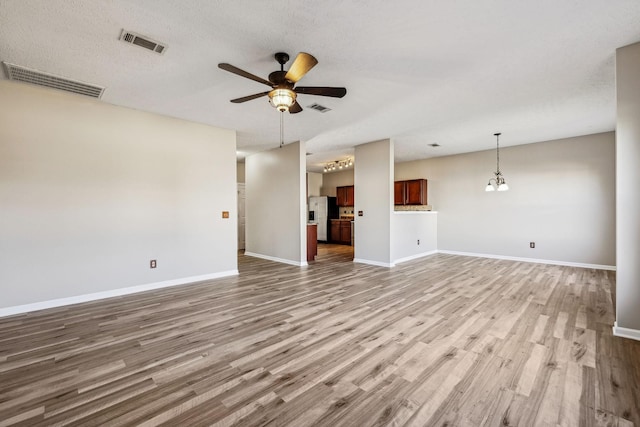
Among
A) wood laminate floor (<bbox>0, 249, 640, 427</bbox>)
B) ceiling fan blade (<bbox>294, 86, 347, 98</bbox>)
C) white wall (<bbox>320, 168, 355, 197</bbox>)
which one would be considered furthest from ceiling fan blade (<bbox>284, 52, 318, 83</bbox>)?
white wall (<bbox>320, 168, 355, 197</bbox>)

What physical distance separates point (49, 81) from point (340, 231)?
8.08m

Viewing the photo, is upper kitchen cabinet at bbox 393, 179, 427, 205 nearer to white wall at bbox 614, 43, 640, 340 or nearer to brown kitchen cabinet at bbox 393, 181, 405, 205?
brown kitchen cabinet at bbox 393, 181, 405, 205

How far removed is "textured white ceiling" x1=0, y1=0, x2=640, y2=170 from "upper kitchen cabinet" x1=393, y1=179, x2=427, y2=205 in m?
3.35

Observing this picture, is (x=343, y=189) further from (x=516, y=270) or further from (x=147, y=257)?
(x=147, y=257)

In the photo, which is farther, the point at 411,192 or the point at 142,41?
the point at 411,192

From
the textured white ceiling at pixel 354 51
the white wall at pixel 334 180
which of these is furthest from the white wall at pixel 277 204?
the white wall at pixel 334 180

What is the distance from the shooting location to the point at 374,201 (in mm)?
6094

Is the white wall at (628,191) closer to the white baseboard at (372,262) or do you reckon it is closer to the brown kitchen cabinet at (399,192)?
the white baseboard at (372,262)

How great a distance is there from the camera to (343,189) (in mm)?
10000

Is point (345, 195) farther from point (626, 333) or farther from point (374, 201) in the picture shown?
point (626, 333)

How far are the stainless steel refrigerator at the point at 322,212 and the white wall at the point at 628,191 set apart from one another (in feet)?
26.5

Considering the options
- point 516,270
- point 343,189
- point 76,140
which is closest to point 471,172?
point 516,270

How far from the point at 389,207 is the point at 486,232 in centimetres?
302

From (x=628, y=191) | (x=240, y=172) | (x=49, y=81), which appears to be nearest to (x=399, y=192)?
(x=240, y=172)
